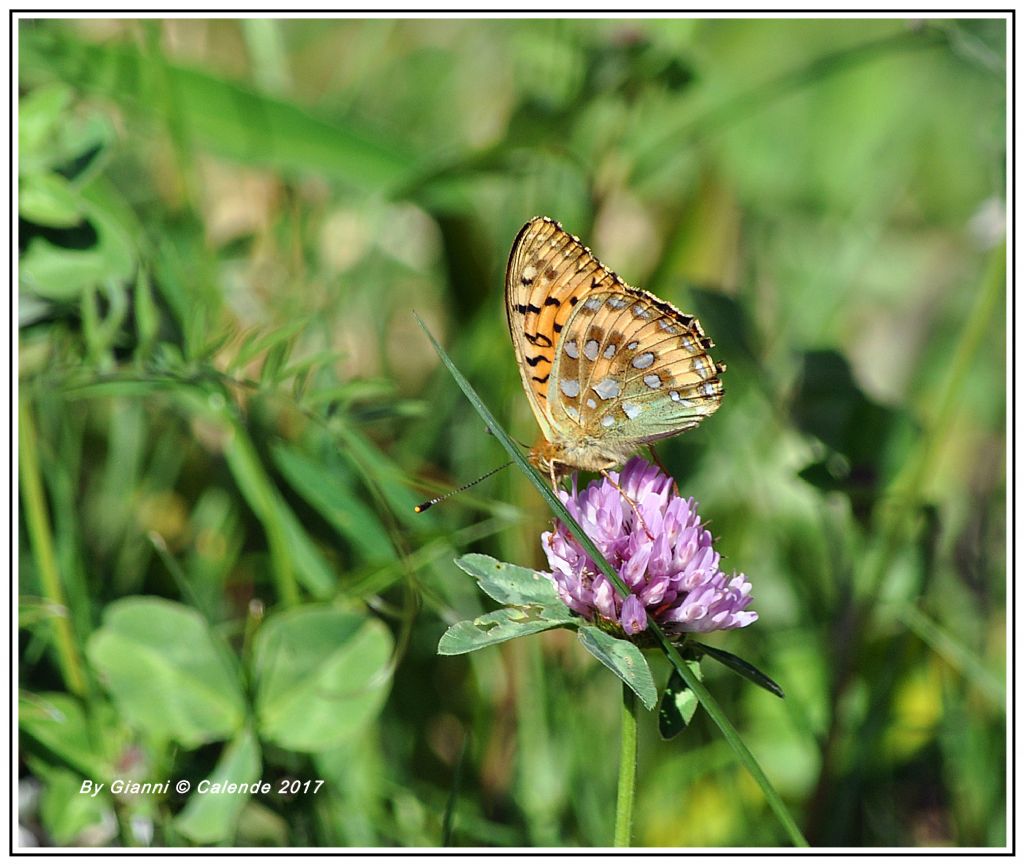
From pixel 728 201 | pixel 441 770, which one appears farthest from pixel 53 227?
pixel 728 201

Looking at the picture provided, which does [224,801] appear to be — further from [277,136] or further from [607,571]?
[277,136]

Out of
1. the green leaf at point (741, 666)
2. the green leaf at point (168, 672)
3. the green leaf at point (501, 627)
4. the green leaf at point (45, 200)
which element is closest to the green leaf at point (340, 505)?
the green leaf at point (168, 672)

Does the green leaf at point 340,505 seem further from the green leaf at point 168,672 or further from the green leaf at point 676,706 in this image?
the green leaf at point 676,706

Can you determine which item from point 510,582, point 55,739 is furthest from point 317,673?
point 510,582

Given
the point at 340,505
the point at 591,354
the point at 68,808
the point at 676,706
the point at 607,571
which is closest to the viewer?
the point at 607,571

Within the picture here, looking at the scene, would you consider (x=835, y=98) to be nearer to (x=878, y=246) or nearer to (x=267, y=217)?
(x=878, y=246)

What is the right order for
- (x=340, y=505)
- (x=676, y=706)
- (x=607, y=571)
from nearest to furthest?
1. (x=607, y=571)
2. (x=676, y=706)
3. (x=340, y=505)

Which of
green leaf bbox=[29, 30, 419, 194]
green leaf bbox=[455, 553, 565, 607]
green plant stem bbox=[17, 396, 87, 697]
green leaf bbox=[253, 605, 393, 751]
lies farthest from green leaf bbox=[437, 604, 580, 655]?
green leaf bbox=[29, 30, 419, 194]
